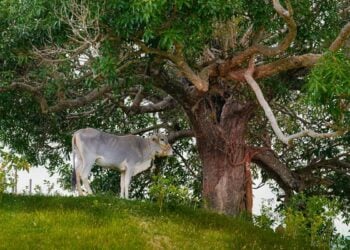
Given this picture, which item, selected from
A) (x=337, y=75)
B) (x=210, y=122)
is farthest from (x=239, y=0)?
(x=210, y=122)

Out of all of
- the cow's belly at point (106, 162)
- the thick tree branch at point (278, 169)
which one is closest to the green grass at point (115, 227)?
the cow's belly at point (106, 162)

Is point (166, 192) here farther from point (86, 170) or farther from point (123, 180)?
point (86, 170)

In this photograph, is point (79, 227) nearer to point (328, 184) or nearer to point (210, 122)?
point (210, 122)

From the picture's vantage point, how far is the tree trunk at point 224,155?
611 inches

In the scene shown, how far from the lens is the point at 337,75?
9992 mm

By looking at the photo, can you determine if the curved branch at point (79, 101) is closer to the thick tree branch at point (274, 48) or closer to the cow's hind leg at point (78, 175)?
the cow's hind leg at point (78, 175)

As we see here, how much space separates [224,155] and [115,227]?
198 inches

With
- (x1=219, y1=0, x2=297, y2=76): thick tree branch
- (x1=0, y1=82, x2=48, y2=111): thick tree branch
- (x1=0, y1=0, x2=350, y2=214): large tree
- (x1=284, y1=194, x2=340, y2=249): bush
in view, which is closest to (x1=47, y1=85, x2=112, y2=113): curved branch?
(x1=0, y1=0, x2=350, y2=214): large tree

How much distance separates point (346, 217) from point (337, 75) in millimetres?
9584

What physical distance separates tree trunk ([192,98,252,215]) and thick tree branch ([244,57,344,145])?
2.74 metres

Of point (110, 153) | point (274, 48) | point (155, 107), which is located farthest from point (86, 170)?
point (274, 48)

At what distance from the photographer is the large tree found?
10.6 metres

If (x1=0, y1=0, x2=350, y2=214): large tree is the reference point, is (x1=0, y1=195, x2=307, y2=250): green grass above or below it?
below

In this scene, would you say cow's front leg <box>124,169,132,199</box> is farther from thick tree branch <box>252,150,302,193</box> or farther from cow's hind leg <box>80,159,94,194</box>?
thick tree branch <box>252,150,302,193</box>
